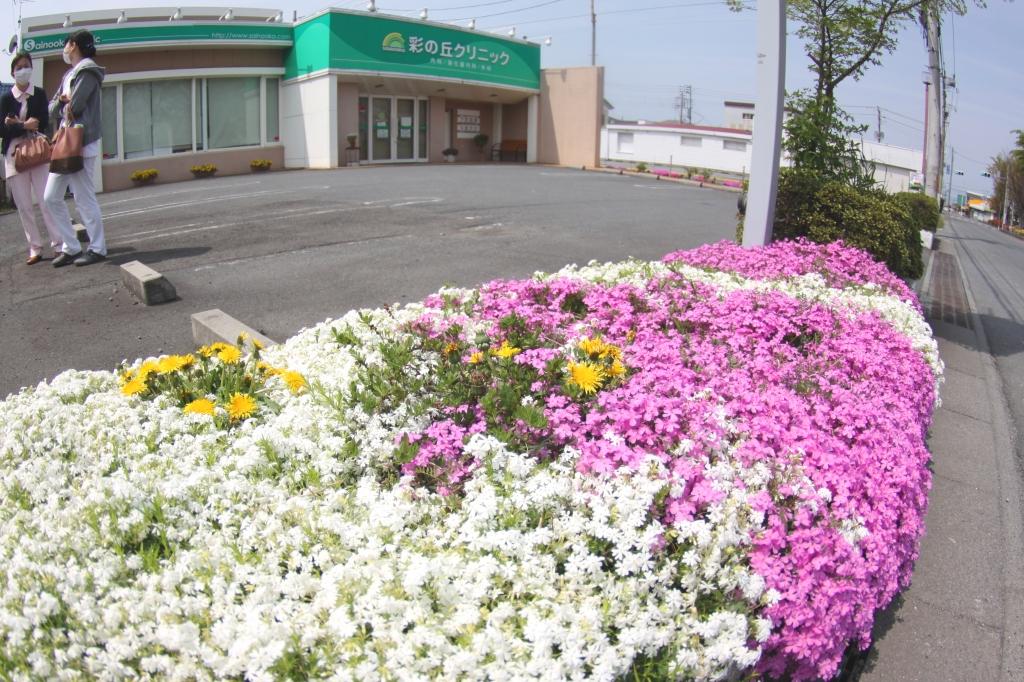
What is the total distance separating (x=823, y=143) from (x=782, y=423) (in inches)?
269

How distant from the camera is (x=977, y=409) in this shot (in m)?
6.64

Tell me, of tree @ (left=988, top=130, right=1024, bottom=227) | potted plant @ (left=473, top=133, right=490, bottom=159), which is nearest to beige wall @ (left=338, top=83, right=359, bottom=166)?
potted plant @ (left=473, top=133, right=490, bottom=159)

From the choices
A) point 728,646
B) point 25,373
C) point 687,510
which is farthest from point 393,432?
point 25,373

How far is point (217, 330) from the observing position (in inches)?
219

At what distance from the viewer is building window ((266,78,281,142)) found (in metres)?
27.3

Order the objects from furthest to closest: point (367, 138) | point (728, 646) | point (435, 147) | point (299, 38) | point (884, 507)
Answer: point (435, 147) → point (367, 138) → point (299, 38) → point (884, 507) → point (728, 646)

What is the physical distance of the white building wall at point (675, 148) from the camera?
42812 millimetres

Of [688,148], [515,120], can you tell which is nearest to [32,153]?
[515,120]

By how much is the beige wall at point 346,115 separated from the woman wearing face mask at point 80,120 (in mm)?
19074

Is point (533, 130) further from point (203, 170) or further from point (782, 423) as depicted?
point (782, 423)

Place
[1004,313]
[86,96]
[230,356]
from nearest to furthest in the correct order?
1. [230,356]
2. [86,96]
3. [1004,313]

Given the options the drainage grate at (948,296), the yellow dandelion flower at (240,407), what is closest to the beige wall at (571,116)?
the drainage grate at (948,296)

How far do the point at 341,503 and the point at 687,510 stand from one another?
3.84ft

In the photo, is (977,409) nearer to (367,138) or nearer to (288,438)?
(288,438)
